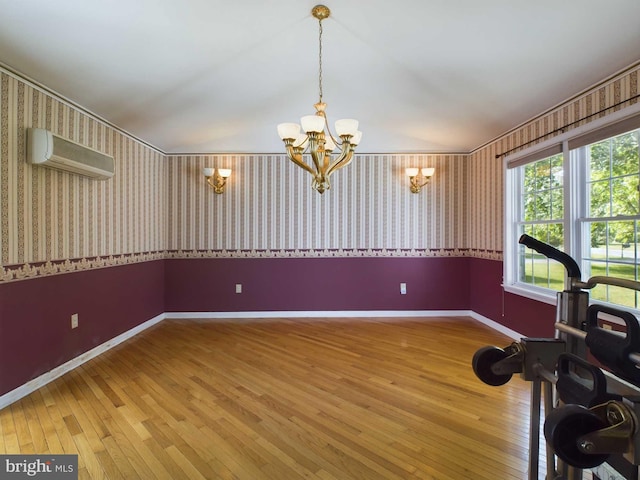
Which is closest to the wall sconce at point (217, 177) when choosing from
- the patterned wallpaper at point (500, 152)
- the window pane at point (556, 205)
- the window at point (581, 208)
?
the patterned wallpaper at point (500, 152)

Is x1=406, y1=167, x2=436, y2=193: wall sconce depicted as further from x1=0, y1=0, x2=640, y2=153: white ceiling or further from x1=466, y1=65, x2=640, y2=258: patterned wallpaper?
x1=0, y1=0, x2=640, y2=153: white ceiling

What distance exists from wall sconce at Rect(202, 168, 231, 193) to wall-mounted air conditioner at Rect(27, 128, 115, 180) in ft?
4.95

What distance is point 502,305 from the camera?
12.6ft

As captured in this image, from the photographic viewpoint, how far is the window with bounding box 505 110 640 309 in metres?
2.35

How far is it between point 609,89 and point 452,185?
89.3 inches

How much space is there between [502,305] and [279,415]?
10.2 feet

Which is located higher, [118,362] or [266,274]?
[266,274]

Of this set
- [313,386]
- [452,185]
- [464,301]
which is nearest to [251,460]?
[313,386]

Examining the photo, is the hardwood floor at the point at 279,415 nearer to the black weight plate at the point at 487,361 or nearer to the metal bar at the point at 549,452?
the metal bar at the point at 549,452

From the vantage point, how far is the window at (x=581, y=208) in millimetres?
2350

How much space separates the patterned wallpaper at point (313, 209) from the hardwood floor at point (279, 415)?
65.3 inches

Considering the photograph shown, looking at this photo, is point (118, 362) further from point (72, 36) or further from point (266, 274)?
point (72, 36)

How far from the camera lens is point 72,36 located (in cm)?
211

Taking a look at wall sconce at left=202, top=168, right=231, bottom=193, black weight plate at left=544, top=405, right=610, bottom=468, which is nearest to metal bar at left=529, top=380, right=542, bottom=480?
black weight plate at left=544, top=405, right=610, bottom=468
